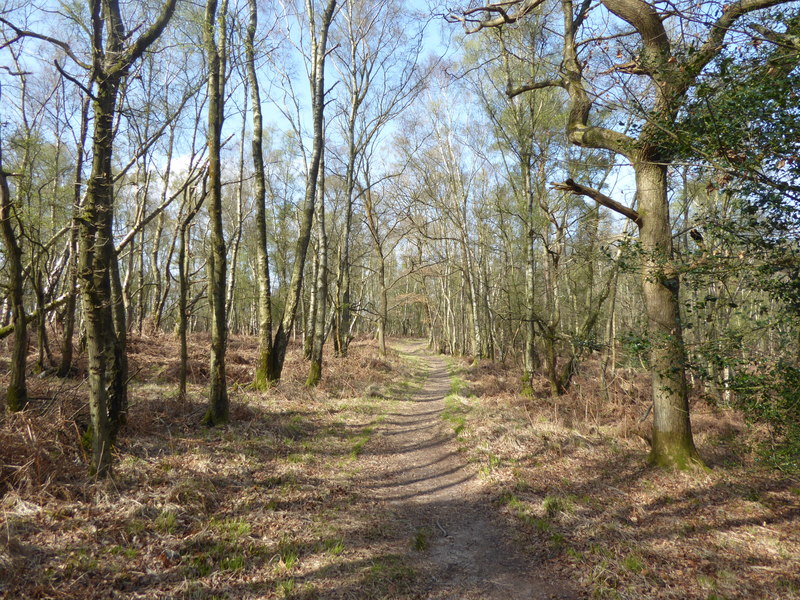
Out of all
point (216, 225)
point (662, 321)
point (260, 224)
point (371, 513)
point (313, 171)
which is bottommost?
point (371, 513)

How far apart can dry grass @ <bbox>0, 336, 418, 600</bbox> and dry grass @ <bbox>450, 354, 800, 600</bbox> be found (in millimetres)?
1978

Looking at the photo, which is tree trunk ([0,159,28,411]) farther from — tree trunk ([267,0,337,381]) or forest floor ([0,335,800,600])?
tree trunk ([267,0,337,381])

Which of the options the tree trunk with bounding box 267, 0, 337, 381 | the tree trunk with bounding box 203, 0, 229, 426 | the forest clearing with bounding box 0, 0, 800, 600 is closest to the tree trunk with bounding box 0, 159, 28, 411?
the forest clearing with bounding box 0, 0, 800, 600

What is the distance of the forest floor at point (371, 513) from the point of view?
3365 millimetres

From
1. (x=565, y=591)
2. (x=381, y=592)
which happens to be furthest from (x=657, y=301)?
(x=381, y=592)

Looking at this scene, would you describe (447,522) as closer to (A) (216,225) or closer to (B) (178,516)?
(B) (178,516)

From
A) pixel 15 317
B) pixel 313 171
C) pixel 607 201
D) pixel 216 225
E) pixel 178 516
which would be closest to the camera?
pixel 178 516

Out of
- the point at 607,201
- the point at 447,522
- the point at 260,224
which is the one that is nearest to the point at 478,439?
the point at 447,522

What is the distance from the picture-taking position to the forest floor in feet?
11.0

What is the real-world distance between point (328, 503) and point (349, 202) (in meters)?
11.4

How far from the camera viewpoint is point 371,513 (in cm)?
489

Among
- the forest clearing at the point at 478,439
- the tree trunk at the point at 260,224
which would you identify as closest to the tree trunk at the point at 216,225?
the forest clearing at the point at 478,439

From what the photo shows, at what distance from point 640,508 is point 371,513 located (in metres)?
3.39

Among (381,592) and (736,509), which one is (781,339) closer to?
(736,509)
